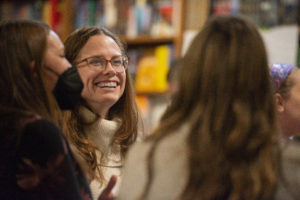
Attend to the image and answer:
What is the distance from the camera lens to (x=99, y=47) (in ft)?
6.28

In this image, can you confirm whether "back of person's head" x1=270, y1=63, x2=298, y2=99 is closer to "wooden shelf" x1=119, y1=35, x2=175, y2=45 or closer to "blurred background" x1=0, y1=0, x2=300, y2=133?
"blurred background" x1=0, y1=0, x2=300, y2=133

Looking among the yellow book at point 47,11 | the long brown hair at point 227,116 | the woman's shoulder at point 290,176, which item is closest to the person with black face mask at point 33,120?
the long brown hair at point 227,116

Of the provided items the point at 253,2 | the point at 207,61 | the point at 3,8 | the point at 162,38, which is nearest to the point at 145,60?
the point at 162,38

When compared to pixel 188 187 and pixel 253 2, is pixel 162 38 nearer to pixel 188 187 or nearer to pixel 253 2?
pixel 253 2

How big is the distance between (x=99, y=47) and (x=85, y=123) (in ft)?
1.03

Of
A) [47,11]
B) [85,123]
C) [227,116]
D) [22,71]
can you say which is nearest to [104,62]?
[85,123]

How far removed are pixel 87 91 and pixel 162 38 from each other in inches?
67.1

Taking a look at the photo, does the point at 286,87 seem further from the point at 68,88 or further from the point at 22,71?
the point at 22,71

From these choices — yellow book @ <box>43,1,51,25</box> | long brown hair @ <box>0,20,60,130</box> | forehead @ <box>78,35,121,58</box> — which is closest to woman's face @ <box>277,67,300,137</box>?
forehead @ <box>78,35,121,58</box>

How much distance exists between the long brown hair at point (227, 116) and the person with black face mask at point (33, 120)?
0.71ft

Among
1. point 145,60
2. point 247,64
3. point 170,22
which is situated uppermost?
point 247,64

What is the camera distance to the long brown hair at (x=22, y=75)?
1.16 meters

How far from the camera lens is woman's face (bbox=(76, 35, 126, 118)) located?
1892 millimetres

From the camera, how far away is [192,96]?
46.6 inches
